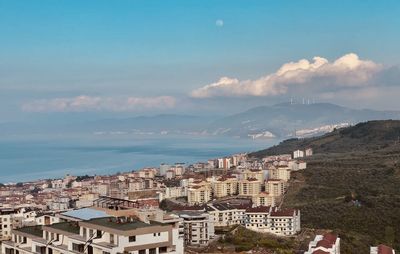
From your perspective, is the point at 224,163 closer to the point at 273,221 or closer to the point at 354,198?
the point at 354,198

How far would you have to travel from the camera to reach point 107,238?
401 inches

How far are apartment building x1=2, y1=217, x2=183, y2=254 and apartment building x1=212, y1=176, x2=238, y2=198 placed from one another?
25.0m

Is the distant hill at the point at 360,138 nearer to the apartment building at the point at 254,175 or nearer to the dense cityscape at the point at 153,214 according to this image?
the dense cityscape at the point at 153,214

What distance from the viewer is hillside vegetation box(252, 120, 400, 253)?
26.7 m

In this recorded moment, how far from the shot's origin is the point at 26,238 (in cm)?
1210

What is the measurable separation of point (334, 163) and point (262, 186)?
30.8 feet

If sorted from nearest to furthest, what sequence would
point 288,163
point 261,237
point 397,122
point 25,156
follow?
point 261,237 < point 288,163 < point 397,122 < point 25,156

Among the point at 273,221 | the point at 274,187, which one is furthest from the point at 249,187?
the point at 273,221

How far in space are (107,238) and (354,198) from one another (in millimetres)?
24681

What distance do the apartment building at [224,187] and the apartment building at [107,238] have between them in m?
25.0

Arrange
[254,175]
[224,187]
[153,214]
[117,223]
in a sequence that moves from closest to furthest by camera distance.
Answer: [117,223] → [153,214] → [224,187] → [254,175]

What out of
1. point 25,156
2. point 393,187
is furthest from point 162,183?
point 25,156

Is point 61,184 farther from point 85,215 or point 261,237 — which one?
point 85,215

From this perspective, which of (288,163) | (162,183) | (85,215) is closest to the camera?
(85,215)
